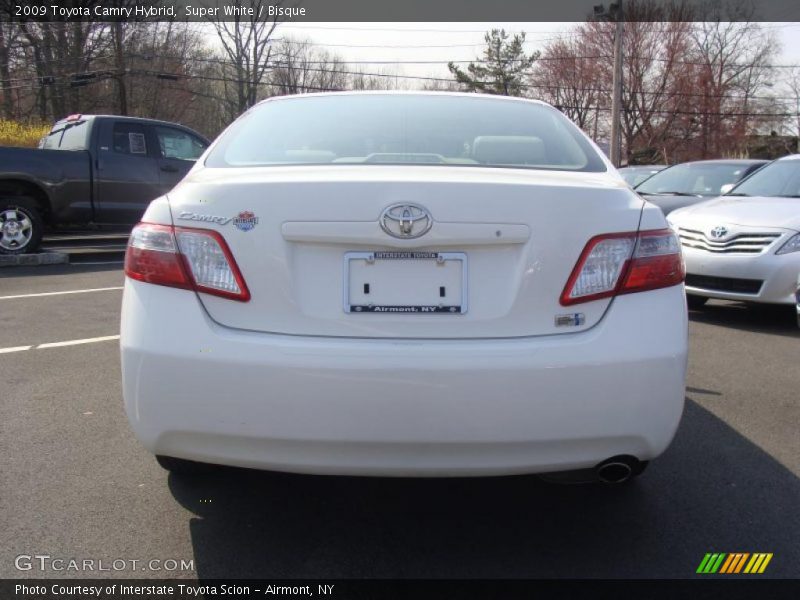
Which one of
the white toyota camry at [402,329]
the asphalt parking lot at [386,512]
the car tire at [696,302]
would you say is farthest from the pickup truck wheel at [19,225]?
the white toyota camry at [402,329]

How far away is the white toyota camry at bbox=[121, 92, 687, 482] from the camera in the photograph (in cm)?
215

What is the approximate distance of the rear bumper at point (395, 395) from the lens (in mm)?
2139

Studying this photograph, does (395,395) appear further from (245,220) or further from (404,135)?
(404,135)

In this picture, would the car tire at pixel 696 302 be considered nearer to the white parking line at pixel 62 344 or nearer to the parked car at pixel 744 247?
the parked car at pixel 744 247

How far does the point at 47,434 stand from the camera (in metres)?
3.60

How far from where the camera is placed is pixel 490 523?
278 centimetres

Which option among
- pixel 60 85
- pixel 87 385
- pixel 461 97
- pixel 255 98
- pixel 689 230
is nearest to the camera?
pixel 461 97

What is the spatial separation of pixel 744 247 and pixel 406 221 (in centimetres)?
517

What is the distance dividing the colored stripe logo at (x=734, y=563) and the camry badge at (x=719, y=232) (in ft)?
14.8

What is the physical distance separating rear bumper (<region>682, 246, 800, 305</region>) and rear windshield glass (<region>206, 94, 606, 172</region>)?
3673mm

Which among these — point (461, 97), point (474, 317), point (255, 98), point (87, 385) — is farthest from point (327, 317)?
point (255, 98)

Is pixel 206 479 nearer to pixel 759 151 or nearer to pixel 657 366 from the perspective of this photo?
pixel 657 366

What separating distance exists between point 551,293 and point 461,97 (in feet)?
5.30

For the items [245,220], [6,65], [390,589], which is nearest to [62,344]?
[245,220]
